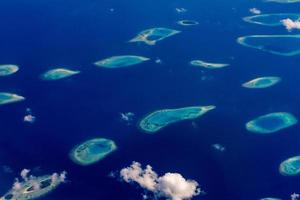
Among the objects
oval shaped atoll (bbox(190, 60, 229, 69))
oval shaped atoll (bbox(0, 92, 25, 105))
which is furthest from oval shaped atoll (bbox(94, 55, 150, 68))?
oval shaped atoll (bbox(0, 92, 25, 105))

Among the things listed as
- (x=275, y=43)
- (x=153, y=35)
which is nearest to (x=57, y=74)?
(x=153, y=35)

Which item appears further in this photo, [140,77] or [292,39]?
[292,39]

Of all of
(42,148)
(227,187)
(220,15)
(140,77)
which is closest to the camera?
(227,187)

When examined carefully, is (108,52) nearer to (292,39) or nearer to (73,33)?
(73,33)

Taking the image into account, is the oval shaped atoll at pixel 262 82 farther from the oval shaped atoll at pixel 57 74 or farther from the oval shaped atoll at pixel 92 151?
the oval shaped atoll at pixel 57 74

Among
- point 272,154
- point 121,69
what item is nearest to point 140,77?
point 121,69
